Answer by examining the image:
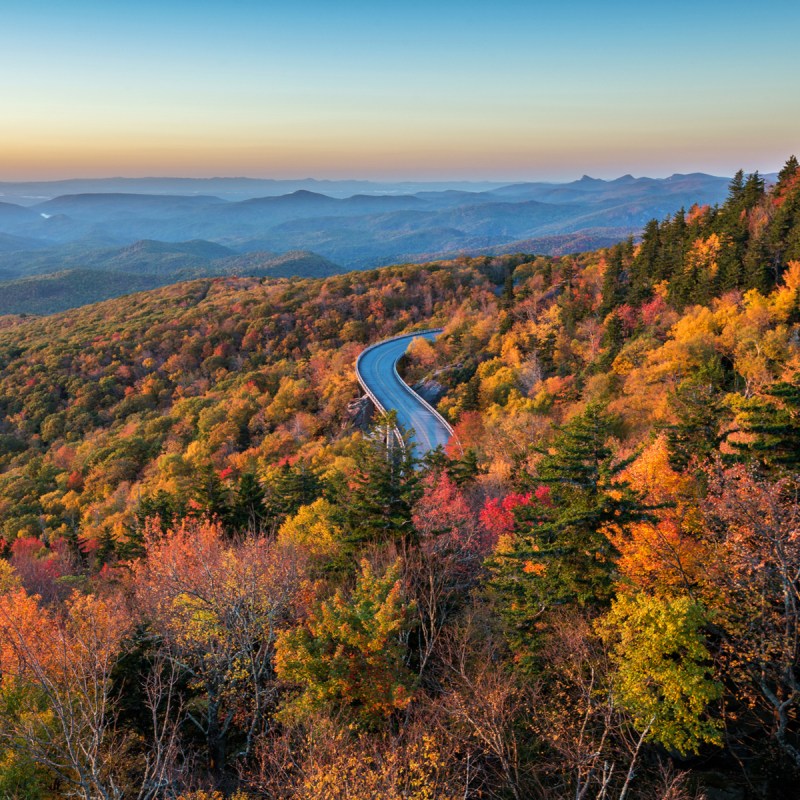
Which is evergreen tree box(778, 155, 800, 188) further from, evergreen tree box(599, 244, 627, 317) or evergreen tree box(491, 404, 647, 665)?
evergreen tree box(491, 404, 647, 665)

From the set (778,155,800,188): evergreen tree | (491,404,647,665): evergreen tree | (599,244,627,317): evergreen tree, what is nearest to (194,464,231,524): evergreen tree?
(491,404,647,665): evergreen tree

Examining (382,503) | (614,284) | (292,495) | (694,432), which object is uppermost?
(614,284)

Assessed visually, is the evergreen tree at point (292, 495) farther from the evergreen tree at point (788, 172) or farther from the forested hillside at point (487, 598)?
the evergreen tree at point (788, 172)

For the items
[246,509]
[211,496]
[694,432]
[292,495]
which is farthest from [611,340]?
[211,496]

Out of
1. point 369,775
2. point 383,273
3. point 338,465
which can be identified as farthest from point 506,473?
point 383,273

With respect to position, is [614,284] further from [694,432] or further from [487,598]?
[487,598]

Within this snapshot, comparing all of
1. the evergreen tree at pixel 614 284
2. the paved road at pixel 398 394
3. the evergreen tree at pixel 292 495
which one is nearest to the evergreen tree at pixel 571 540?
the evergreen tree at pixel 292 495
